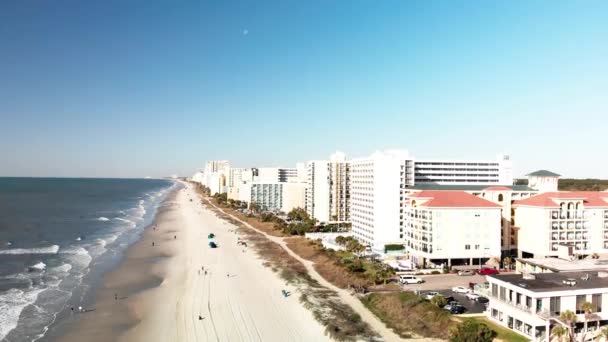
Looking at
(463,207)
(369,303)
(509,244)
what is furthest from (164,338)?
(509,244)

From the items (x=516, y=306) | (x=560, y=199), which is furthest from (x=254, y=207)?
(x=516, y=306)

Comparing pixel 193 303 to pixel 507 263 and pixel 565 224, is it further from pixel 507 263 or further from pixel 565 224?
pixel 565 224

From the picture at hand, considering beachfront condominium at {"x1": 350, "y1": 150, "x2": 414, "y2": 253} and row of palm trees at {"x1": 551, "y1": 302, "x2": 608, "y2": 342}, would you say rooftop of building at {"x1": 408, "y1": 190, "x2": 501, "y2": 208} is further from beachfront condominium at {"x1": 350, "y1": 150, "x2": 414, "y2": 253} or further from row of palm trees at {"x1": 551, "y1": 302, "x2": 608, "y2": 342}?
row of palm trees at {"x1": 551, "y1": 302, "x2": 608, "y2": 342}

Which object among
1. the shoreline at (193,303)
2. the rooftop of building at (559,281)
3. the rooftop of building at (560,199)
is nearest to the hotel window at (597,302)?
the rooftop of building at (559,281)

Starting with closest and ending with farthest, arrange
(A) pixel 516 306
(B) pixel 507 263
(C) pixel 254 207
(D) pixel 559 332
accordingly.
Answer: (D) pixel 559 332, (A) pixel 516 306, (B) pixel 507 263, (C) pixel 254 207

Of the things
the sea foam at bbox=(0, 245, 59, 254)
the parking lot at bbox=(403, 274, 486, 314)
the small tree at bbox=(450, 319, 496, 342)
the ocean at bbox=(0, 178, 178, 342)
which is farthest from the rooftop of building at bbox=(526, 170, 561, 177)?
the sea foam at bbox=(0, 245, 59, 254)
